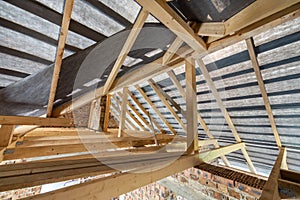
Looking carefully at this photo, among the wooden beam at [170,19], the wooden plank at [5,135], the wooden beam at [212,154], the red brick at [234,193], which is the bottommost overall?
the red brick at [234,193]

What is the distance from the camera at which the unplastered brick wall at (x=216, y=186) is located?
45.3 inches

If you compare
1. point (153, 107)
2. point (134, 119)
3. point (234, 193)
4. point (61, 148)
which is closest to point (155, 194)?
point (234, 193)

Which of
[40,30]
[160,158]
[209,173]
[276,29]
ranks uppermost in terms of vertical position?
[276,29]

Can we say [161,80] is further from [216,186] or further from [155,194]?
[216,186]

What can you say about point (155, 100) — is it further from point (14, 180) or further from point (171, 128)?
point (14, 180)

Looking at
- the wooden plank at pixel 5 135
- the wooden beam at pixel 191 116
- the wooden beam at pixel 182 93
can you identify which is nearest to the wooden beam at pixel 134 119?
the wooden beam at pixel 182 93

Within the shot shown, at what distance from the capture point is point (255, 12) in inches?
46.3

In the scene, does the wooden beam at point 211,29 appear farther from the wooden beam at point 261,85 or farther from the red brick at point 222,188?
the red brick at point 222,188

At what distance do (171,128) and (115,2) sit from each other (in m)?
3.51

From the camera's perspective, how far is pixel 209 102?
2787mm

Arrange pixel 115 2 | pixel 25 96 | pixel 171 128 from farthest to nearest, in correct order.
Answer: pixel 171 128 < pixel 25 96 < pixel 115 2

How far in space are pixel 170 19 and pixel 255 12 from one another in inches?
25.9

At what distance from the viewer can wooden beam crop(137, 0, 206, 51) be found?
1094 mm

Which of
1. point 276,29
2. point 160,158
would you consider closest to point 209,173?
point 160,158
